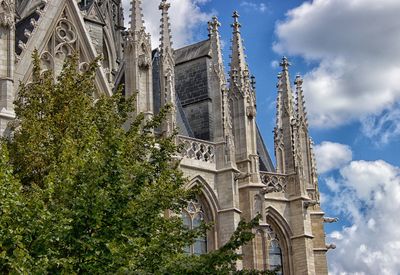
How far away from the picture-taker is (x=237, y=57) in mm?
30688

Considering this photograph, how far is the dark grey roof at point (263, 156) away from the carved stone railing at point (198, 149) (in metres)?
7.04

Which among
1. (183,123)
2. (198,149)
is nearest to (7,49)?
(198,149)

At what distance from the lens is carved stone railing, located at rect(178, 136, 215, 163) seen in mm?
28078

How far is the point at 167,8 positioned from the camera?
28.3m

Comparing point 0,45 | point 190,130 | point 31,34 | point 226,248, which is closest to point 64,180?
point 226,248

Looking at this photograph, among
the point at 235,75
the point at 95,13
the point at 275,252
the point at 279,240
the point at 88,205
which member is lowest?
the point at 88,205

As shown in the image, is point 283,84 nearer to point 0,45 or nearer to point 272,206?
point 272,206

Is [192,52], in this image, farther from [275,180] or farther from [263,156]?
[275,180]

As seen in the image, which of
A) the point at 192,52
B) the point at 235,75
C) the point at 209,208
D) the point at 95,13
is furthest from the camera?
the point at 95,13

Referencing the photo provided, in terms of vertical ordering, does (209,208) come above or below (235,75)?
below

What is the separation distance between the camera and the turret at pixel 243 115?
2939cm

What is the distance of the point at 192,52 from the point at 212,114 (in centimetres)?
621

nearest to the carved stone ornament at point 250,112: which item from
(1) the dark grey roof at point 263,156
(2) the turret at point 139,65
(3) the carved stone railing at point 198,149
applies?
(3) the carved stone railing at point 198,149

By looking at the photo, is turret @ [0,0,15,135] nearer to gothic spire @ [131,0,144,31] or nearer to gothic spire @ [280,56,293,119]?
gothic spire @ [131,0,144,31]
